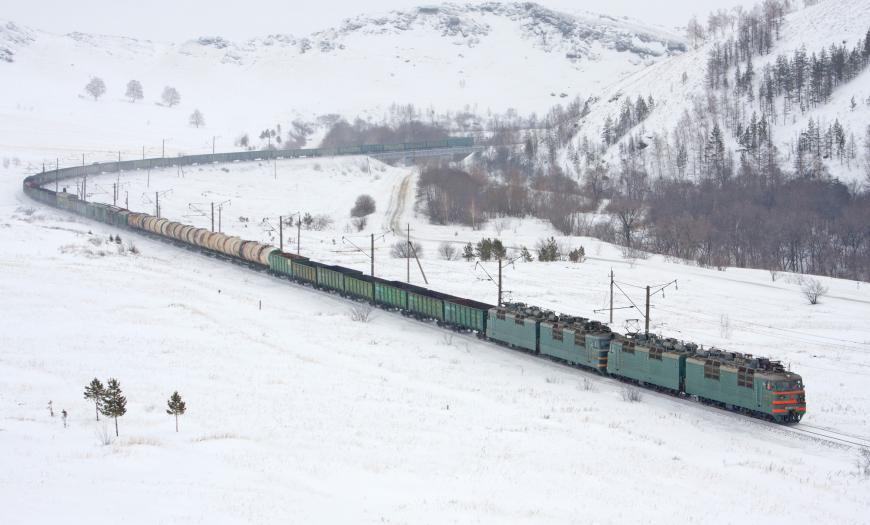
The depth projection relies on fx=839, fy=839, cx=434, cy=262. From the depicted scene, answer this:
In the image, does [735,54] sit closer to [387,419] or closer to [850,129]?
[850,129]

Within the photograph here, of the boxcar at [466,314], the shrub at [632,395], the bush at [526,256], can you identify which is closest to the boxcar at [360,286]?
the boxcar at [466,314]

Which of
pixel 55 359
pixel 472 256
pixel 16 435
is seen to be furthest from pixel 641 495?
pixel 472 256

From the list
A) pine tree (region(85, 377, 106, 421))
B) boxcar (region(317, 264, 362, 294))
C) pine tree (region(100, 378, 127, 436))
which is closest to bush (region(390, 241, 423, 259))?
boxcar (region(317, 264, 362, 294))

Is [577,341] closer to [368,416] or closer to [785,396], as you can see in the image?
[785,396]

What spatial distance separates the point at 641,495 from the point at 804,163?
116641mm

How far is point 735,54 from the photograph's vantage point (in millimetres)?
167625

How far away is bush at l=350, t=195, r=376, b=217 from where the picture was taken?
434 feet

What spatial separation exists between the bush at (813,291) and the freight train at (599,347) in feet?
94.8

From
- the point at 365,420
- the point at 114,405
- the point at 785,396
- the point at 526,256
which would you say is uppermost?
the point at 526,256

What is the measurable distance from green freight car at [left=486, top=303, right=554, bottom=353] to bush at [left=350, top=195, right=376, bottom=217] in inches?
3258

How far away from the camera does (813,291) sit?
2724 inches

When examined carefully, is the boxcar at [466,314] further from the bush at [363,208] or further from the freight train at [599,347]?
the bush at [363,208]

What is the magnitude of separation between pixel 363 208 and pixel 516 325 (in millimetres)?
87016

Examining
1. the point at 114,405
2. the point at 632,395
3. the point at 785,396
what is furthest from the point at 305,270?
the point at 785,396
